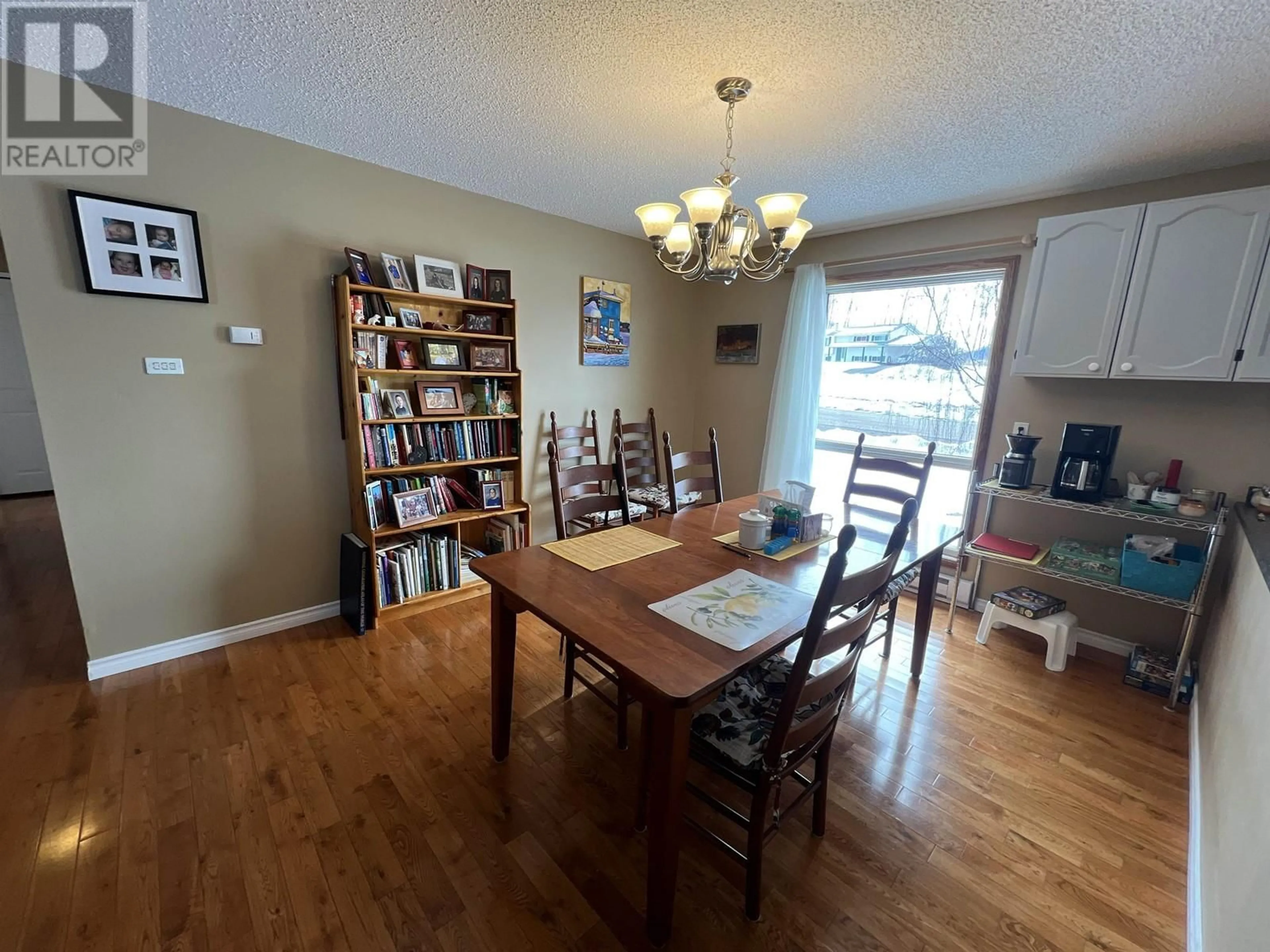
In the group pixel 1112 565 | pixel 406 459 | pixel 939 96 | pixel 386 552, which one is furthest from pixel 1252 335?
pixel 386 552

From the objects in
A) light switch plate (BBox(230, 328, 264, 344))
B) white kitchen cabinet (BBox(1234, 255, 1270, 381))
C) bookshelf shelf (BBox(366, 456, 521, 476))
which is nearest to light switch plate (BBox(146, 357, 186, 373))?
light switch plate (BBox(230, 328, 264, 344))

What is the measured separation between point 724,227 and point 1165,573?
2442 millimetres

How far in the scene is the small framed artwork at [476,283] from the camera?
280 cm

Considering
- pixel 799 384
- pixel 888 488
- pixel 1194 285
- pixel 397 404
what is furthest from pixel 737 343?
pixel 397 404

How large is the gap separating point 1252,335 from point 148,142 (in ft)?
14.7

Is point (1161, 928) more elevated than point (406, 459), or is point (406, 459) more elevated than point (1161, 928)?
point (406, 459)

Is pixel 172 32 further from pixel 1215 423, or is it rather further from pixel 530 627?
pixel 1215 423

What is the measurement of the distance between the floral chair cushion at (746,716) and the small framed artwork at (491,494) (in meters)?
1.94

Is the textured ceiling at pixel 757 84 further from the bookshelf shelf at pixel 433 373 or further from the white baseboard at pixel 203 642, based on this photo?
the white baseboard at pixel 203 642

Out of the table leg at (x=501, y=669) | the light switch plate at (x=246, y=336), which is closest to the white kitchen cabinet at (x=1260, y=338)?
the table leg at (x=501, y=669)

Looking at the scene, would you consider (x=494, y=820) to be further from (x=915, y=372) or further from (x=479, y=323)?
(x=915, y=372)

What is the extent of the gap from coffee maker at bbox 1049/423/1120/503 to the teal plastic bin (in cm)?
29

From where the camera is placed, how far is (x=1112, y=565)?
2334 millimetres

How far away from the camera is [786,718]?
110 cm
